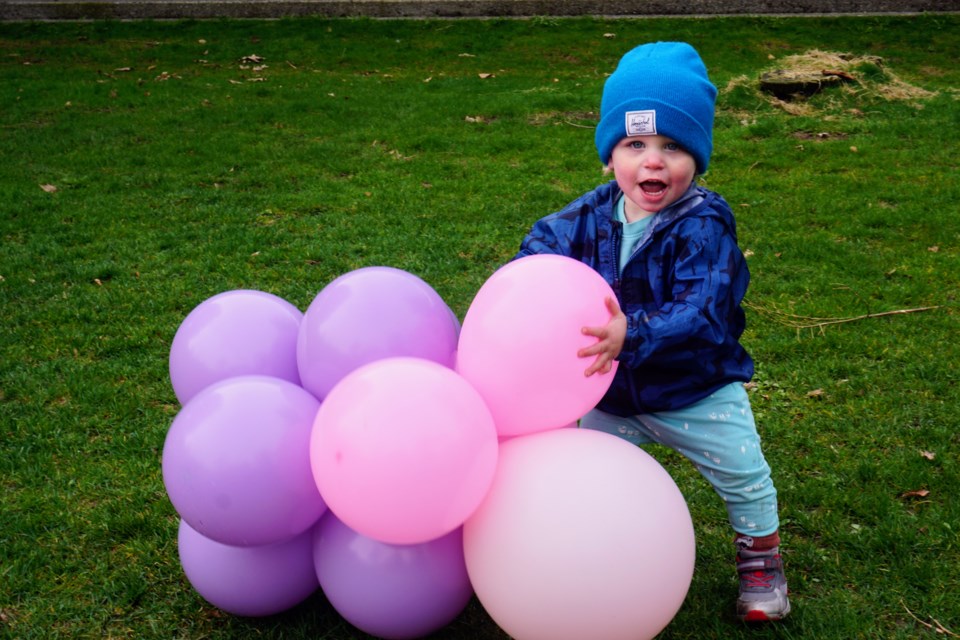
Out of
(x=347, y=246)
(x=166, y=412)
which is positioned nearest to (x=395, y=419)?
(x=166, y=412)

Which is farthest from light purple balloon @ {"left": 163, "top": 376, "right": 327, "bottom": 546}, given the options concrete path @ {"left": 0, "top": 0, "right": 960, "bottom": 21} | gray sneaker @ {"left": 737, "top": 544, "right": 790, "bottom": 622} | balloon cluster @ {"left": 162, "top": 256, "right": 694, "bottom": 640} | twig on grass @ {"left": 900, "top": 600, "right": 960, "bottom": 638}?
concrete path @ {"left": 0, "top": 0, "right": 960, "bottom": 21}

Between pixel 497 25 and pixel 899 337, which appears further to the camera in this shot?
pixel 497 25

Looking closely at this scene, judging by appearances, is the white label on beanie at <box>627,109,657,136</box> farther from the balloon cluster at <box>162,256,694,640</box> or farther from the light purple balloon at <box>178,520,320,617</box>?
the light purple balloon at <box>178,520,320,617</box>

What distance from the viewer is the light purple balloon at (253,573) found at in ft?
7.95

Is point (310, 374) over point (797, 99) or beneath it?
over

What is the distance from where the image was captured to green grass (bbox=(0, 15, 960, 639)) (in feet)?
9.43

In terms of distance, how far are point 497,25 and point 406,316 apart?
11876 mm

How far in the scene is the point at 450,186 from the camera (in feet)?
22.6

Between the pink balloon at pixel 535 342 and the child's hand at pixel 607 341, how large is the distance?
0.02 m

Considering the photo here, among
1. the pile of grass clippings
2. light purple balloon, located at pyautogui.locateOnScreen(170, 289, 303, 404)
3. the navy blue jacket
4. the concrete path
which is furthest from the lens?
the concrete path

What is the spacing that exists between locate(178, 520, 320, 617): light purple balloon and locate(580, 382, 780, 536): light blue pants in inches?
42.2

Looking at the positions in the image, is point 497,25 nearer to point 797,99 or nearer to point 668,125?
point 797,99

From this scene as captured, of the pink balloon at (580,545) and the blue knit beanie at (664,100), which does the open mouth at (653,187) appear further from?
the pink balloon at (580,545)

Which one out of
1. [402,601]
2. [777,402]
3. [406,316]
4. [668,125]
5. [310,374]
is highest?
[668,125]
